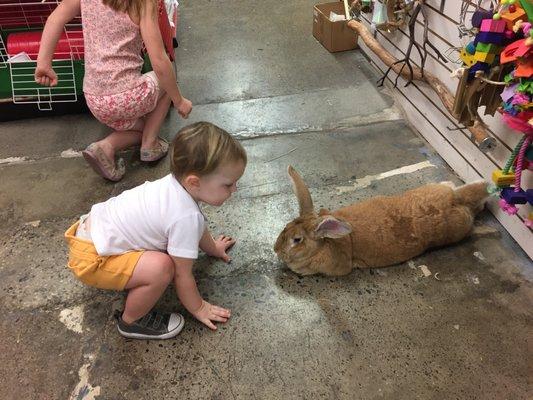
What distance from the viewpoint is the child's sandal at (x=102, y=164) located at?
247 cm

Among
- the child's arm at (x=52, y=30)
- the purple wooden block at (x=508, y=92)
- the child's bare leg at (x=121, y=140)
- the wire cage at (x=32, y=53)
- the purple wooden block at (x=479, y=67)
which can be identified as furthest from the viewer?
the wire cage at (x=32, y=53)

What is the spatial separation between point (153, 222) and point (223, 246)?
61 cm

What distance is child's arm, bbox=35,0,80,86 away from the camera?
2393 mm

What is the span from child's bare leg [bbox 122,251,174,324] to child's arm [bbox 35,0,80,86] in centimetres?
152

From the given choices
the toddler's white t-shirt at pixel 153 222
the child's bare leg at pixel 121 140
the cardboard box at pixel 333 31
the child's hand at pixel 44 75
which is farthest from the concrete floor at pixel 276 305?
the cardboard box at pixel 333 31

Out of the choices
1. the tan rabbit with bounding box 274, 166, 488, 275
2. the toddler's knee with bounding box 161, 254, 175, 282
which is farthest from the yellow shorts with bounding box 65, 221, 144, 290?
the tan rabbit with bounding box 274, 166, 488, 275

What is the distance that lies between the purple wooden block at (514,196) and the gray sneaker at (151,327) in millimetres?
1541

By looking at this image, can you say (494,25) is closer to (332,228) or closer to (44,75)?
(332,228)

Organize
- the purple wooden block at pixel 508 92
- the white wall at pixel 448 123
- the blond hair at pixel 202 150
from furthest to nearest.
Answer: the white wall at pixel 448 123 → the purple wooden block at pixel 508 92 → the blond hair at pixel 202 150

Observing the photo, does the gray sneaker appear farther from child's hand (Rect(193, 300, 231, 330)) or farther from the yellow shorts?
the yellow shorts

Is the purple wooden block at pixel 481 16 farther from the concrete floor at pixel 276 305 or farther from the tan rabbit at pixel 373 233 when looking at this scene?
the concrete floor at pixel 276 305

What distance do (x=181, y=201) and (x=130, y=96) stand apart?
117 centimetres

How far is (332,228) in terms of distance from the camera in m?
1.85

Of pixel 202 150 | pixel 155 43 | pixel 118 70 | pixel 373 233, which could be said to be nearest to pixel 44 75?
pixel 118 70
